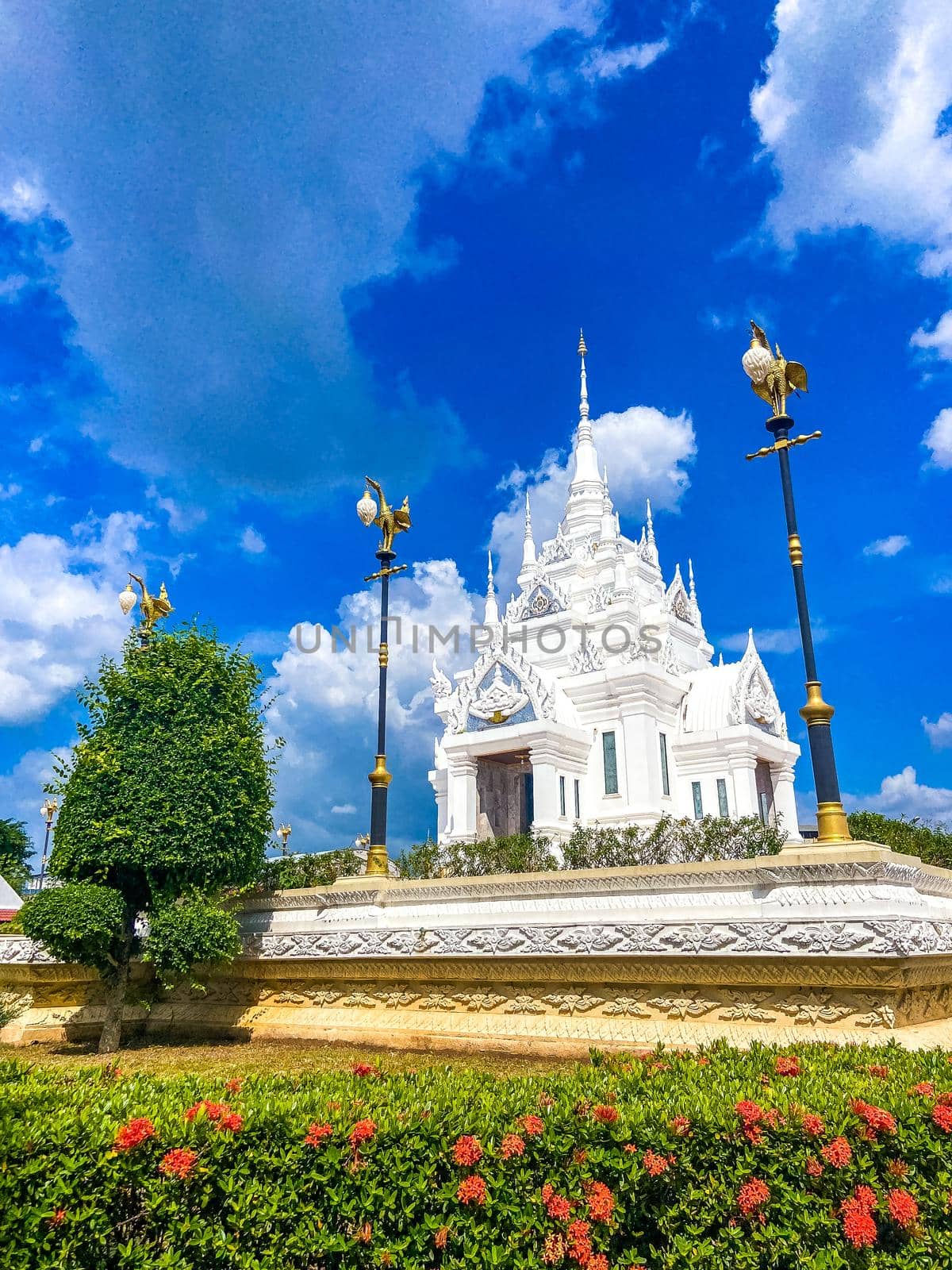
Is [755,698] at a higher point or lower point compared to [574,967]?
higher

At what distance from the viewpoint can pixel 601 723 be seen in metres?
28.3

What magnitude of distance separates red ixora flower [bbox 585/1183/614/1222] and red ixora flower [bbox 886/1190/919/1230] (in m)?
1.25

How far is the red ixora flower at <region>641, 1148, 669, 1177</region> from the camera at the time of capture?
3963 mm

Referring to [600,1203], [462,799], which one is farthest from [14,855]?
[600,1203]

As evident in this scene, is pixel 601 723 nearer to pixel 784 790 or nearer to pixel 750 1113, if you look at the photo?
pixel 784 790

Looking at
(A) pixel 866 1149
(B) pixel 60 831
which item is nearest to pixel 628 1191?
(A) pixel 866 1149

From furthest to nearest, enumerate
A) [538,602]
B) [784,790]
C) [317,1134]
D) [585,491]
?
[585,491] < [538,602] < [784,790] < [317,1134]

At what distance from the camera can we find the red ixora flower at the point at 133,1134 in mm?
3830

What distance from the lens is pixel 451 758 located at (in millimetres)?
27797

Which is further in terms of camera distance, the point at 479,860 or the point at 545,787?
the point at 545,787

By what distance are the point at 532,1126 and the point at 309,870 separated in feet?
47.0

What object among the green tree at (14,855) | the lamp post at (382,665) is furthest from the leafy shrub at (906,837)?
the green tree at (14,855)

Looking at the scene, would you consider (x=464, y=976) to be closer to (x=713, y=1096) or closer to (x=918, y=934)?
(x=918, y=934)

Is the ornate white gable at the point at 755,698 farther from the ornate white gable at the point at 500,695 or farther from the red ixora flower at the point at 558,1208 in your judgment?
the red ixora flower at the point at 558,1208
